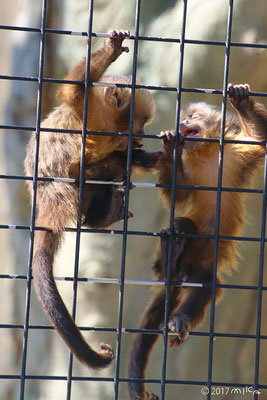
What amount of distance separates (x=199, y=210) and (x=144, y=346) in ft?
2.72

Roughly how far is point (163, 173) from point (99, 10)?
10.3ft

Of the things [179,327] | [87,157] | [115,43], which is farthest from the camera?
[87,157]

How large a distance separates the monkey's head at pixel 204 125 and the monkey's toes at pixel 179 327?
965 mm

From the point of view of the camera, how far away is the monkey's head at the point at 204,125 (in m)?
3.68

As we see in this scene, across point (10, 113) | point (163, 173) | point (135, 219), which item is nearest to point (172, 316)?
point (163, 173)

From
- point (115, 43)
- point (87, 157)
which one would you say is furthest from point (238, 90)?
point (87, 157)

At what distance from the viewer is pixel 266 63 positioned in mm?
5469

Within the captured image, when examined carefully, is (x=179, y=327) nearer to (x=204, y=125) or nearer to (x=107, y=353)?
(x=107, y=353)

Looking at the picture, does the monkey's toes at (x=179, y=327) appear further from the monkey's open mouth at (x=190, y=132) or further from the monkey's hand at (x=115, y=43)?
the monkey's hand at (x=115, y=43)

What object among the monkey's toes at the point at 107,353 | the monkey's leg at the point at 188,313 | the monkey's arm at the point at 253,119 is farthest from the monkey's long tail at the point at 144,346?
the monkey's arm at the point at 253,119

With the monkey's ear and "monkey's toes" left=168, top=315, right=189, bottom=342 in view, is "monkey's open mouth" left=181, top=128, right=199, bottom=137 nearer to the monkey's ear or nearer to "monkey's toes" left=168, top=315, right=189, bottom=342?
the monkey's ear

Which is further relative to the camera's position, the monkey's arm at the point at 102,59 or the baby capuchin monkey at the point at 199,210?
the baby capuchin monkey at the point at 199,210

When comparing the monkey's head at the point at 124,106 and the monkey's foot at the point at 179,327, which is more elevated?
the monkey's head at the point at 124,106

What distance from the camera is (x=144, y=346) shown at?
336cm
